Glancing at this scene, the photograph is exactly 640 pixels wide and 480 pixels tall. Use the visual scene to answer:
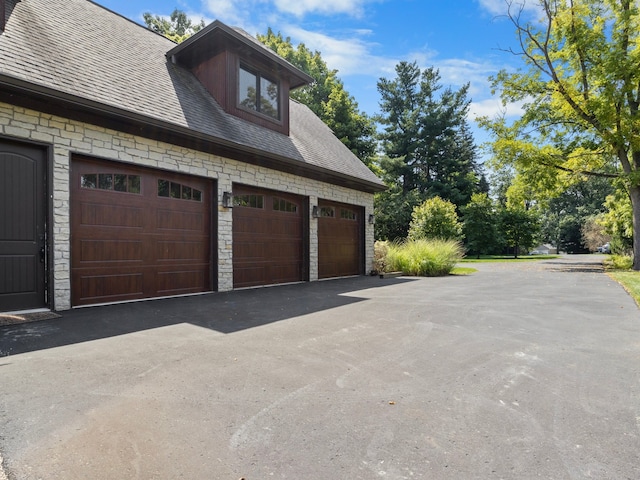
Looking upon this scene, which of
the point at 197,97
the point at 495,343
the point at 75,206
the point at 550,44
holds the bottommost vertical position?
Answer: the point at 495,343

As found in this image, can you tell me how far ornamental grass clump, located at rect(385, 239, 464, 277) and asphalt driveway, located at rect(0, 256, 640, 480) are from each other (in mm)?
7509

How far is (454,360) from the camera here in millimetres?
3629

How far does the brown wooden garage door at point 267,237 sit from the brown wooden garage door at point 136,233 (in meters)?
0.83

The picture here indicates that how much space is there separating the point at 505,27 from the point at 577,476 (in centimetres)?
1871

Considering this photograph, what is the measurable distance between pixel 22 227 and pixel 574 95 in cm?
1804

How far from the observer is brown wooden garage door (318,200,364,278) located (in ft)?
37.1

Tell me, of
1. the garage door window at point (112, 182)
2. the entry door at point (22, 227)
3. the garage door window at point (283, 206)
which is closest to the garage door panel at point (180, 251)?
the garage door window at point (112, 182)

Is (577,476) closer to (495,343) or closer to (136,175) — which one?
(495,343)

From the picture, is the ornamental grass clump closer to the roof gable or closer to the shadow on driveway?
the shadow on driveway

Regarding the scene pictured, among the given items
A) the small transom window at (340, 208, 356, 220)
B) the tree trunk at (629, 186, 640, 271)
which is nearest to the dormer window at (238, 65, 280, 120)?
the small transom window at (340, 208, 356, 220)

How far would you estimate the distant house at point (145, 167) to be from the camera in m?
5.50

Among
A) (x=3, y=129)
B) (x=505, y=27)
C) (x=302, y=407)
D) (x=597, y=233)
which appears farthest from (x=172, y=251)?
(x=597, y=233)

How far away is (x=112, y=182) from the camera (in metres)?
6.53

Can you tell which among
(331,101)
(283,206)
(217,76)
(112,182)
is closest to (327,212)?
(283,206)
